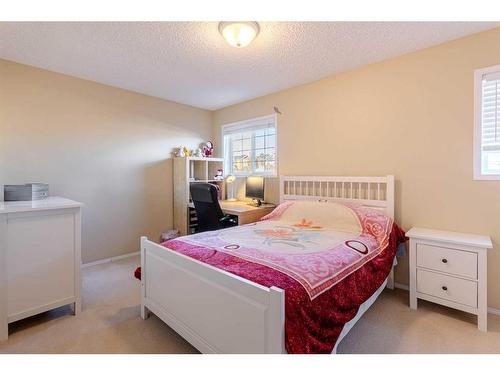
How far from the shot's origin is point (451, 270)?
6.23 ft

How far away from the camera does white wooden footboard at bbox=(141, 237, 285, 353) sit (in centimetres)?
109

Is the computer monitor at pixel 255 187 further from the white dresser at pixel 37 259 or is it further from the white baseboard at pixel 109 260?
the white dresser at pixel 37 259

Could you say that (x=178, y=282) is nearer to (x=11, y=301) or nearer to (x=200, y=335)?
(x=200, y=335)

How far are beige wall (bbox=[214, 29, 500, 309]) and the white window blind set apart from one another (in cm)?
Answer: 8

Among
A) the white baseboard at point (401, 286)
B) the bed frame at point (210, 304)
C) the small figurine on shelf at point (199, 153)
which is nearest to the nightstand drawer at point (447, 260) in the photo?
the white baseboard at point (401, 286)

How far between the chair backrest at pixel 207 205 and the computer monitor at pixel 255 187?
0.84 m

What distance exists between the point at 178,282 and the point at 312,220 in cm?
149

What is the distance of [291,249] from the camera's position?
5.64 ft

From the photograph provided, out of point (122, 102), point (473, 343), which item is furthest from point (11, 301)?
point (473, 343)

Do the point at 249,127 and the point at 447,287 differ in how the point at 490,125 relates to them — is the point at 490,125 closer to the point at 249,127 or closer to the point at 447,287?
the point at 447,287

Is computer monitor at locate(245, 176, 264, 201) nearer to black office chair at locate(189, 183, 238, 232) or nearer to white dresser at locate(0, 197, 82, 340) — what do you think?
black office chair at locate(189, 183, 238, 232)

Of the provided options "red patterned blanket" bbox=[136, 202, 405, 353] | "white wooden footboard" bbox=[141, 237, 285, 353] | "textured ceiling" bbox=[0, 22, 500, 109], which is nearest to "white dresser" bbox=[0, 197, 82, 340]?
"white wooden footboard" bbox=[141, 237, 285, 353]

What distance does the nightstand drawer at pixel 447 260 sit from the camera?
1819mm
